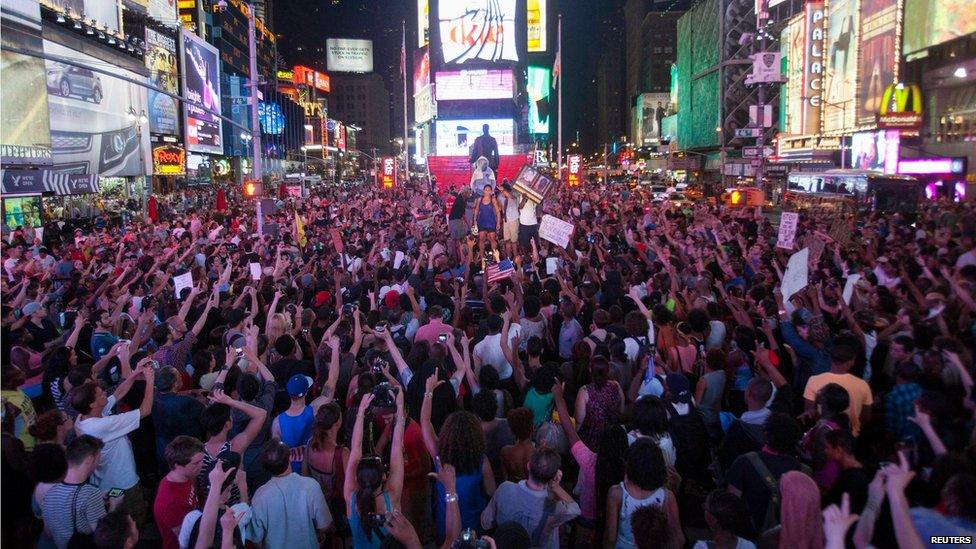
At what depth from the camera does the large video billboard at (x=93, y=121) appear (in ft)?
107

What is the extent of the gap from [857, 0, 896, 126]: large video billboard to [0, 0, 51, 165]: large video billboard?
34.0 m

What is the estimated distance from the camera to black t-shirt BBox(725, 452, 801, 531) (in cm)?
403

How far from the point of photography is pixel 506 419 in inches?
192

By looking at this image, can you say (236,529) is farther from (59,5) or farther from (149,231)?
(59,5)

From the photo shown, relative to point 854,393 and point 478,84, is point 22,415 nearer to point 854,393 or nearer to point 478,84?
point 854,393

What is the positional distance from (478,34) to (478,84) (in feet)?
15.0

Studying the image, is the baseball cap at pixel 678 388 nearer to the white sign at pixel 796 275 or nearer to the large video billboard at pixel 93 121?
the white sign at pixel 796 275

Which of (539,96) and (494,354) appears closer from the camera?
(494,354)

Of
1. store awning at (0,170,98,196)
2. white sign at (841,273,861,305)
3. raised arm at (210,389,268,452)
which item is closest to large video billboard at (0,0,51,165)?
store awning at (0,170,98,196)

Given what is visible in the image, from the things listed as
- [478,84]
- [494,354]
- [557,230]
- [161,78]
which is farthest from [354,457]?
[478,84]

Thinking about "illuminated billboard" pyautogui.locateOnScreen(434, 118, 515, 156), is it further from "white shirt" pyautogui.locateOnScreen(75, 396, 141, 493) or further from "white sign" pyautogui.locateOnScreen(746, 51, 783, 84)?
"white shirt" pyautogui.locateOnScreen(75, 396, 141, 493)

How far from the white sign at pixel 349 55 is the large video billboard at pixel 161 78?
104355 millimetres

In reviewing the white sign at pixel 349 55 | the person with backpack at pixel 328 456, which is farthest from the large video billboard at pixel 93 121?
the white sign at pixel 349 55

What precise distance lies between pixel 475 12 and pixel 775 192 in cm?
3198
